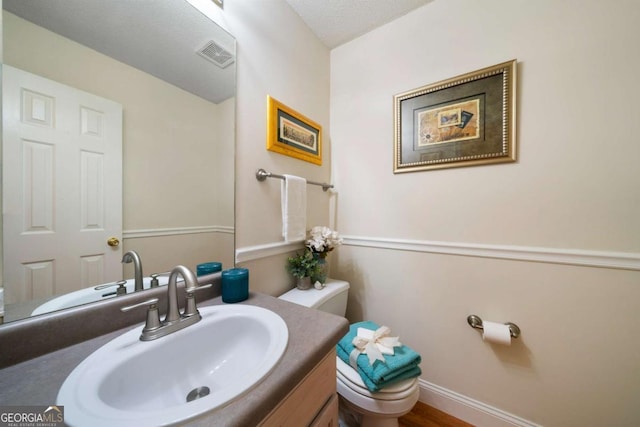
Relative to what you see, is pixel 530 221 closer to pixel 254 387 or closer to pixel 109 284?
pixel 254 387

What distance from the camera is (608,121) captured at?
33.6 inches

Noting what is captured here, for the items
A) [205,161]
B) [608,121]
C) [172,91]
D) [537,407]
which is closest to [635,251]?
[608,121]

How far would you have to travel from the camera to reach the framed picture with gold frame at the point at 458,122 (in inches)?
40.1

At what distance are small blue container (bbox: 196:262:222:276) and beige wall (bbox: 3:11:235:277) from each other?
1.0 inches

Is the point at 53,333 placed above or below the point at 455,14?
below

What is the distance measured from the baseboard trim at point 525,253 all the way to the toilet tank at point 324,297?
0.39 meters

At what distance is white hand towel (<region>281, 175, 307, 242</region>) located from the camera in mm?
1145

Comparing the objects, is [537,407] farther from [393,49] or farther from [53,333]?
[393,49]

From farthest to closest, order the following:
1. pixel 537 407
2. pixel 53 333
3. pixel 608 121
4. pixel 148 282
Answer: pixel 537 407 → pixel 608 121 → pixel 148 282 → pixel 53 333

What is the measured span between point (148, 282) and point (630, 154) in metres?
1.95

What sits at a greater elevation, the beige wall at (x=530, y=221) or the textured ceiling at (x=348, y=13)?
the textured ceiling at (x=348, y=13)

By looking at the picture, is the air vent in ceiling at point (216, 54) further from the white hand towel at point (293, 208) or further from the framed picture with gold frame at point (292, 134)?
the white hand towel at point (293, 208)

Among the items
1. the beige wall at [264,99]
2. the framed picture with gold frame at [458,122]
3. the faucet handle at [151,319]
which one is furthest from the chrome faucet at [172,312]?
the framed picture with gold frame at [458,122]

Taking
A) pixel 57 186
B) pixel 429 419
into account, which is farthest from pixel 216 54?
pixel 429 419
